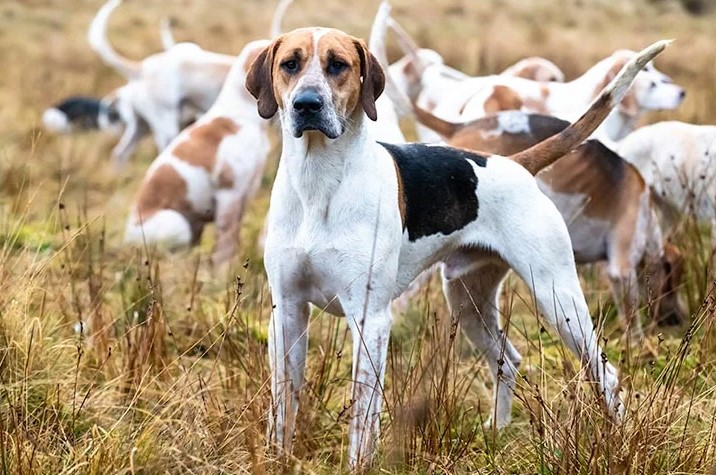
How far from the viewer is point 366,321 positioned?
3.71 meters

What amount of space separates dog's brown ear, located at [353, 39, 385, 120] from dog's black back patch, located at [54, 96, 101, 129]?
34.8 ft

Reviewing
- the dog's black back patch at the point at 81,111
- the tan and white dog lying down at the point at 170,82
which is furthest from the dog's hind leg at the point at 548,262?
the dog's black back patch at the point at 81,111

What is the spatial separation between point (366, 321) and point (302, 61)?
83cm

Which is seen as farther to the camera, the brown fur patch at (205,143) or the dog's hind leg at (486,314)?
the brown fur patch at (205,143)

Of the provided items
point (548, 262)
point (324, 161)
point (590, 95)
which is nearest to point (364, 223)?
point (324, 161)

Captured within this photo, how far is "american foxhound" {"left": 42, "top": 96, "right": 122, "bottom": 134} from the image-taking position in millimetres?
13461

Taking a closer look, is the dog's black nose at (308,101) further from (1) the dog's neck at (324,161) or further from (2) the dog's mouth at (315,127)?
(1) the dog's neck at (324,161)

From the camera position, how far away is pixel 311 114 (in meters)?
3.53

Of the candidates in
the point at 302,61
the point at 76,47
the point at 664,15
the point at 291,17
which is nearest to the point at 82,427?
the point at 302,61

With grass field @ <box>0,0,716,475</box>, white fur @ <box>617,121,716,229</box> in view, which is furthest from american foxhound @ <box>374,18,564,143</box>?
grass field @ <box>0,0,716,475</box>

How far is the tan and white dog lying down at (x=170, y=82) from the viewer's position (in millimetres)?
10266

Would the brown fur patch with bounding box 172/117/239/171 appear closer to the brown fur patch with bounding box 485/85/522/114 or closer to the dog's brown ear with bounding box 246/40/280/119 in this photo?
the brown fur patch with bounding box 485/85/522/114

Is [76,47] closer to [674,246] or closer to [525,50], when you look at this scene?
[525,50]

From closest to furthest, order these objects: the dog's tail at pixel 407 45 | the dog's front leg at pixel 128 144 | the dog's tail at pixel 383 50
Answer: the dog's tail at pixel 383 50 → the dog's tail at pixel 407 45 → the dog's front leg at pixel 128 144
